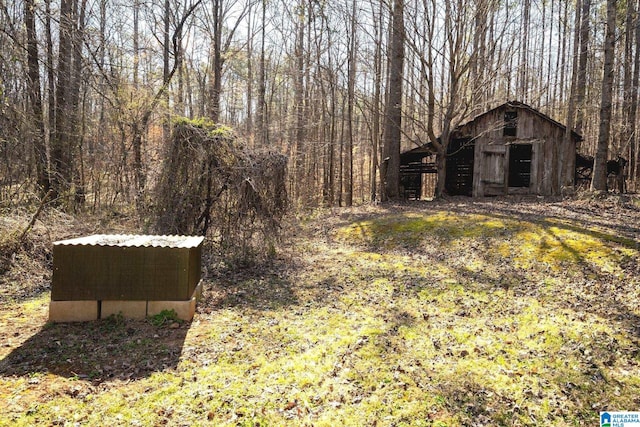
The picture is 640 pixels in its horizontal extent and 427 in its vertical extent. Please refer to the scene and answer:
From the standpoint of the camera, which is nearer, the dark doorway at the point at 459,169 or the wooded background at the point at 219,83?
the wooded background at the point at 219,83

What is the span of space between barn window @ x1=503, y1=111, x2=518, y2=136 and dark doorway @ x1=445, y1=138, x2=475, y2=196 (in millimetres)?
1598

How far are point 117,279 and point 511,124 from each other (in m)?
16.5

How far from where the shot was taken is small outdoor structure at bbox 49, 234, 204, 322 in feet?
14.2

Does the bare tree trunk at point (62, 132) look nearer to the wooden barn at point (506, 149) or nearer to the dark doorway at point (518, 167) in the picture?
the wooden barn at point (506, 149)

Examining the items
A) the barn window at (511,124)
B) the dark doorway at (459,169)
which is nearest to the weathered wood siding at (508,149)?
the barn window at (511,124)

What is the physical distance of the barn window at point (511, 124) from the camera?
1628 cm

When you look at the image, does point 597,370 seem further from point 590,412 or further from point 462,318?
point 462,318

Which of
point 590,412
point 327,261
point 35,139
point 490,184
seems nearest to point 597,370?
point 590,412

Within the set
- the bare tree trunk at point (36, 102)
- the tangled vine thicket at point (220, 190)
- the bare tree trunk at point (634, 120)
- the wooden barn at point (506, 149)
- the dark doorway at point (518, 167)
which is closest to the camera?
the tangled vine thicket at point (220, 190)

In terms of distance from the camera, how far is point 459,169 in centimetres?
1827

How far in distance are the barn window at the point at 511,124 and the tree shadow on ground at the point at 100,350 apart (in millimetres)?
16009

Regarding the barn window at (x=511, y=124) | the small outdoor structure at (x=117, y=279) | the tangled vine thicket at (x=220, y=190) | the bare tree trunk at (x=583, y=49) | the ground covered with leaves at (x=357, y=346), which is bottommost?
the ground covered with leaves at (x=357, y=346)

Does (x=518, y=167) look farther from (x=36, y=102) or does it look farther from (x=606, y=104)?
(x=36, y=102)

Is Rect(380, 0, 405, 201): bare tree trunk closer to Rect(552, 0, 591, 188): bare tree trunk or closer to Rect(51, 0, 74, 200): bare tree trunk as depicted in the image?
Rect(552, 0, 591, 188): bare tree trunk
